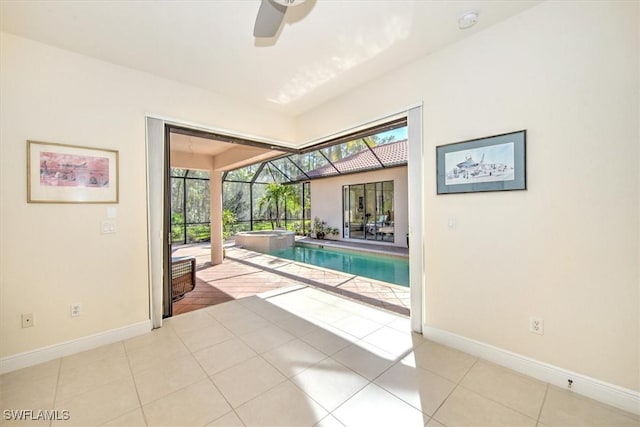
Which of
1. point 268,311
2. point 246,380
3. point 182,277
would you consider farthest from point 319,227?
point 246,380

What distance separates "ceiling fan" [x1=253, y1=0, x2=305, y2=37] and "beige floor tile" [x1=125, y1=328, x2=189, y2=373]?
9.04ft

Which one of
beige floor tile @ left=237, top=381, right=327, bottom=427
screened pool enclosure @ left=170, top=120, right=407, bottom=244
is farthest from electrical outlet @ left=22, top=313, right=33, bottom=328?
screened pool enclosure @ left=170, top=120, right=407, bottom=244

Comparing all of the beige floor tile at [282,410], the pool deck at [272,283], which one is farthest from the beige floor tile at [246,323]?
the beige floor tile at [282,410]

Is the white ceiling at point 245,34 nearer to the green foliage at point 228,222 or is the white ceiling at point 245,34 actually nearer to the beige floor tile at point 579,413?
the beige floor tile at point 579,413

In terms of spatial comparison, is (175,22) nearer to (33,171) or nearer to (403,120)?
(33,171)

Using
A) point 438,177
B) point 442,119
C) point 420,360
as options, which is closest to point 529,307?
point 420,360

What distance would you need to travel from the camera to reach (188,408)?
5.62ft

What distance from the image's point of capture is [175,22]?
2.08 metres

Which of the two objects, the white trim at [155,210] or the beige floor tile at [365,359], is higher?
the white trim at [155,210]

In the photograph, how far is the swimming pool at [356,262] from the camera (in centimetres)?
539

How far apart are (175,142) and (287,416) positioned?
16.9ft

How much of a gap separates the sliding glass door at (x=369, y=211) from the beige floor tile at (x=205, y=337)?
22.5 feet

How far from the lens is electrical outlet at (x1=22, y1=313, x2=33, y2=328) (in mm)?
2219

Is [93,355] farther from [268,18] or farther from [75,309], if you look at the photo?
[268,18]
